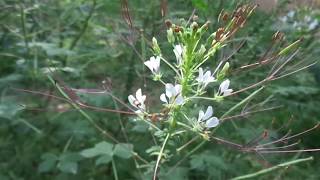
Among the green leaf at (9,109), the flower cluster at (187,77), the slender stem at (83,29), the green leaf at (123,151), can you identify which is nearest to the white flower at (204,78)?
the flower cluster at (187,77)

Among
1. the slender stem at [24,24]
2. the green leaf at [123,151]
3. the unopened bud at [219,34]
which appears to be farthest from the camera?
the slender stem at [24,24]

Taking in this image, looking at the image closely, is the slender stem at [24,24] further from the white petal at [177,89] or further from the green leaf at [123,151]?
the white petal at [177,89]

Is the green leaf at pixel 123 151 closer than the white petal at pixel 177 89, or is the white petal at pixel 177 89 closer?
the white petal at pixel 177 89

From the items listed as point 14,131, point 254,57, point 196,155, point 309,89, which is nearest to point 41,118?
point 14,131

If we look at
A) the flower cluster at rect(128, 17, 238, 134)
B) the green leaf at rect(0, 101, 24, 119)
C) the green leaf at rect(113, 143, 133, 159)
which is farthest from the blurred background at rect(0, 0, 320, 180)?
the flower cluster at rect(128, 17, 238, 134)

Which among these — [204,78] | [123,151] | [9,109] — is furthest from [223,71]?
[9,109]

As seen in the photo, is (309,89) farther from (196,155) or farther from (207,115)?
(207,115)

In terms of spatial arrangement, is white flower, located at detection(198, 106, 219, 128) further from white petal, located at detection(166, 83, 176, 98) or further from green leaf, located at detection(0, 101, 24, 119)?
green leaf, located at detection(0, 101, 24, 119)
